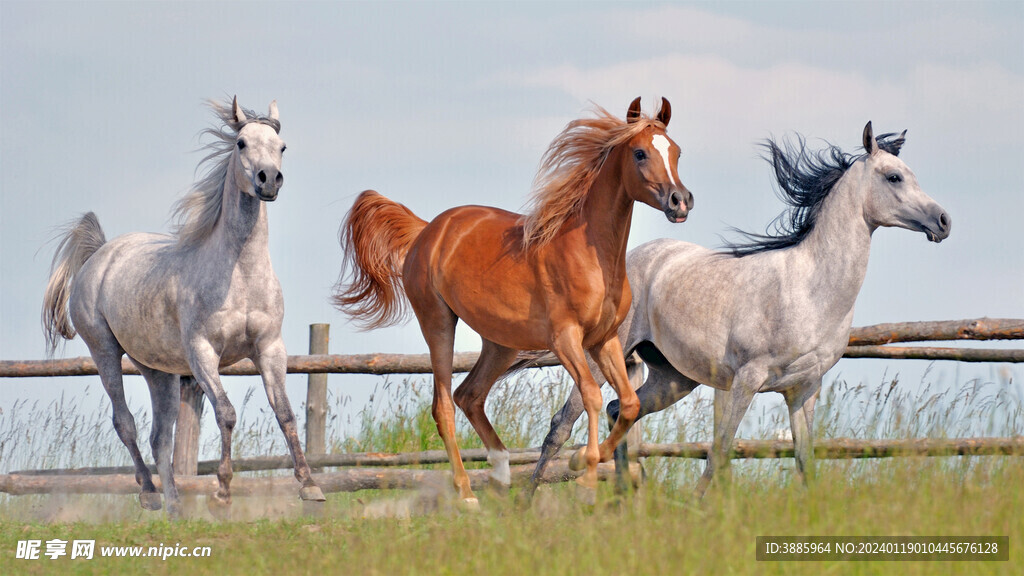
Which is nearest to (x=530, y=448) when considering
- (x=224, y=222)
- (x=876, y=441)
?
(x=876, y=441)

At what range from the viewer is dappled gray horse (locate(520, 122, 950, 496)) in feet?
20.8

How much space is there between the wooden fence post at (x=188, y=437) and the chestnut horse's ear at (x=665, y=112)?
5213 mm

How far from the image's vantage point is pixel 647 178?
5.52 meters

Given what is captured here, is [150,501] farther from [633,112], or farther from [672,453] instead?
[633,112]

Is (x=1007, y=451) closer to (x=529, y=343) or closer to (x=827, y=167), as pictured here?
(x=827, y=167)

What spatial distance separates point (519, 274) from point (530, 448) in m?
3.32

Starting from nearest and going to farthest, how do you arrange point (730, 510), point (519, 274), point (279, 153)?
point (730, 510)
point (519, 274)
point (279, 153)

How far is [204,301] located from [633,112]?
298 cm

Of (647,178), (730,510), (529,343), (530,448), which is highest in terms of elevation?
(647,178)

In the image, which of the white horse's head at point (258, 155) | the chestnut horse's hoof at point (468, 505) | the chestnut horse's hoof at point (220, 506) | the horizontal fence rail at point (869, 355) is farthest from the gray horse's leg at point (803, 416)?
the chestnut horse's hoof at point (220, 506)

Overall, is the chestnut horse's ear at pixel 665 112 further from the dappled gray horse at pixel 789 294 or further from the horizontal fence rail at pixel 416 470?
the horizontal fence rail at pixel 416 470

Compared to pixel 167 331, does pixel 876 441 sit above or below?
below

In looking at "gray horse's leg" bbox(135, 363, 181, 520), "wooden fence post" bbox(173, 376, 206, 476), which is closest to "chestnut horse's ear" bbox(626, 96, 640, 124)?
"gray horse's leg" bbox(135, 363, 181, 520)

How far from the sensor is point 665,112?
229 inches
